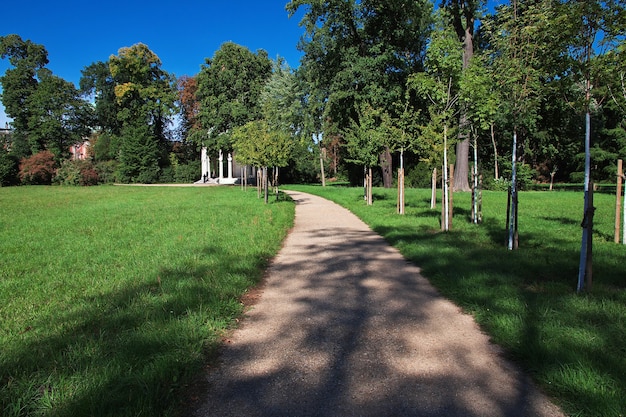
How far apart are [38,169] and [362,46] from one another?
36.8m

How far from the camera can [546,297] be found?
181 inches

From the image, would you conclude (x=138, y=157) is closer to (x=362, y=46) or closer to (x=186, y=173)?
(x=186, y=173)

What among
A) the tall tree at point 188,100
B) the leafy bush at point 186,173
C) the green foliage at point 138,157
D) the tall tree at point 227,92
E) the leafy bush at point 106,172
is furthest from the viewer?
the tall tree at point 188,100

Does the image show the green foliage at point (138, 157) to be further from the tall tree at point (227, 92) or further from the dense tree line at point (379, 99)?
the tall tree at point (227, 92)

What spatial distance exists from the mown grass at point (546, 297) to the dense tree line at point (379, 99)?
63.8 inches

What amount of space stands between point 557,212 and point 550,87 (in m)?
8.59

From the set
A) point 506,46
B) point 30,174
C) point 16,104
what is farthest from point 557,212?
point 16,104

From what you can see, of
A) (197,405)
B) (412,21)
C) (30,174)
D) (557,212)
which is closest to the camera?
(197,405)

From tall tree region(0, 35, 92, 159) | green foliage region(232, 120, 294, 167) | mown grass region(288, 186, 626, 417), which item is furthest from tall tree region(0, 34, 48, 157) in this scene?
mown grass region(288, 186, 626, 417)

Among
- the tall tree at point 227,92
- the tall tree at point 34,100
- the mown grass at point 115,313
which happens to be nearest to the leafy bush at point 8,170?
the tall tree at point 34,100

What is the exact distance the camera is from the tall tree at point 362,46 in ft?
81.1

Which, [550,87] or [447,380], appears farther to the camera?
[550,87]

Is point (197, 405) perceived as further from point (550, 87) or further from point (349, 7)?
point (349, 7)

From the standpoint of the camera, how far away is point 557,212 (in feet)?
43.5
